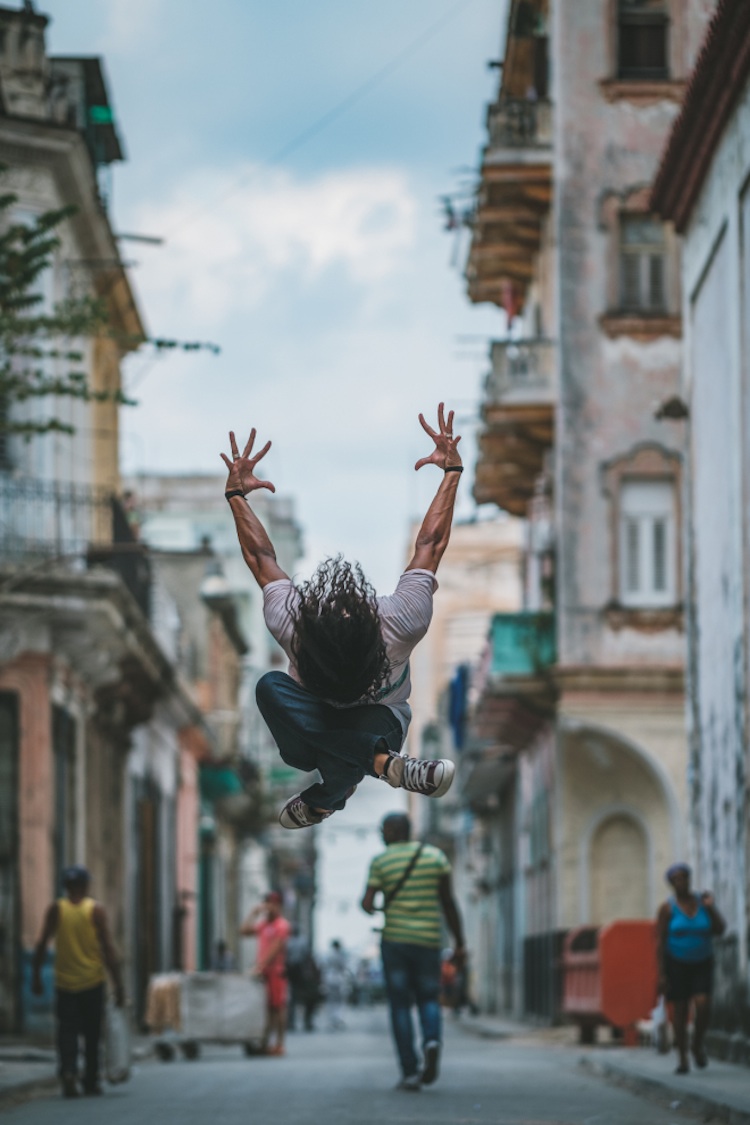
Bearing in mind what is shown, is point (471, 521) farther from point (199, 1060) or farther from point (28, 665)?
point (199, 1060)

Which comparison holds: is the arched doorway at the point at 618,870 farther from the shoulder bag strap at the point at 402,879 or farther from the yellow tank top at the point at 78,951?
the shoulder bag strap at the point at 402,879

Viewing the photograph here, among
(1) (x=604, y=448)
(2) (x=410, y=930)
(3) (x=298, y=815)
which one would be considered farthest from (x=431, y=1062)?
(1) (x=604, y=448)

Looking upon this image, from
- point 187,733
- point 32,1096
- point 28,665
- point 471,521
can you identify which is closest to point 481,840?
point 187,733

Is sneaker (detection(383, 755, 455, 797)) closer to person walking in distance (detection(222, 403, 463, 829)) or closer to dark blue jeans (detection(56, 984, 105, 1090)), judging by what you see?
person walking in distance (detection(222, 403, 463, 829))

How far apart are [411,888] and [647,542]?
62.6ft

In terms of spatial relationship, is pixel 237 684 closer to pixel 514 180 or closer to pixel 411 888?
pixel 514 180

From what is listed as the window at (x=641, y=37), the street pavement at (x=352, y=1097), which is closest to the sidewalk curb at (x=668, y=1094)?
the street pavement at (x=352, y=1097)

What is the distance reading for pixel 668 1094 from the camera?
15281 millimetres

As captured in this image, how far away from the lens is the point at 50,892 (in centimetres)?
2792

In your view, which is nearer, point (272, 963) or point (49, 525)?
point (272, 963)

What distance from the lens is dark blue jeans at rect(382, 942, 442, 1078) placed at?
1645 centimetres

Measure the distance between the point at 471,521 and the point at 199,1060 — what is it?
1467 centimetres

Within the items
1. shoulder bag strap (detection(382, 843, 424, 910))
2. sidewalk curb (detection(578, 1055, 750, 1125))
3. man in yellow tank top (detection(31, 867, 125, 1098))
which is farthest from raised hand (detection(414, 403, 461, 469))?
man in yellow tank top (detection(31, 867, 125, 1098))

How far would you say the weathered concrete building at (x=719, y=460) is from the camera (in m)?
20.1
